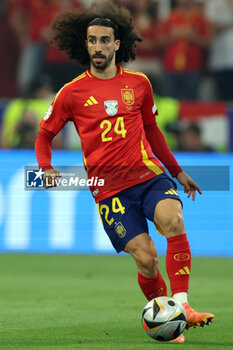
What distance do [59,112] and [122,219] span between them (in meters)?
0.83

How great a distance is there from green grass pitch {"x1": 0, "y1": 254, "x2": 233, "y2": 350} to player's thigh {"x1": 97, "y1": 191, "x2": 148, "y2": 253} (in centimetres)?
65

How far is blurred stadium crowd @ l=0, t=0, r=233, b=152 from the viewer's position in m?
12.8

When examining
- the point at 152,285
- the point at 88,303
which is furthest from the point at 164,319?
the point at 88,303

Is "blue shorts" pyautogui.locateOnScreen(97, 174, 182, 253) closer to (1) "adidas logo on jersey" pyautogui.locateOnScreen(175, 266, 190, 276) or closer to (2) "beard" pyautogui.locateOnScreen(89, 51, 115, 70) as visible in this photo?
(1) "adidas logo on jersey" pyautogui.locateOnScreen(175, 266, 190, 276)

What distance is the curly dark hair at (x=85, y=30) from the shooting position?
248 inches

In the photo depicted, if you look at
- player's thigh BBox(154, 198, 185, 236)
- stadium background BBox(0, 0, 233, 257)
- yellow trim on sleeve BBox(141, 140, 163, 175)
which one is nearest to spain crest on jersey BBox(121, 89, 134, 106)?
yellow trim on sleeve BBox(141, 140, 163, 175)

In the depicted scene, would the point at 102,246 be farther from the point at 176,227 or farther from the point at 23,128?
the point at 176,227

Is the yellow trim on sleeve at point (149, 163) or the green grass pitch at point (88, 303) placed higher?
the yellow trim on sleeve at point (149, 163)

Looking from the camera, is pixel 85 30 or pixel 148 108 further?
pixel 85 30

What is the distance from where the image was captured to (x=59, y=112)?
6008 mm

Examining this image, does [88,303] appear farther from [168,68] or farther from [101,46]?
[168,68]

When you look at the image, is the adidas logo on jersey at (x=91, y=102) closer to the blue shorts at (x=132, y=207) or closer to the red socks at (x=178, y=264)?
the blue shorts at (x=132, y=207)

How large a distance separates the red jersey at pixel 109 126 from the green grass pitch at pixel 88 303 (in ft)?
3.22

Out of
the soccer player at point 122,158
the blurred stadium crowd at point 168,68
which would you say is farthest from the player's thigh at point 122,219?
the blurred stadium crowd at point 168,68
